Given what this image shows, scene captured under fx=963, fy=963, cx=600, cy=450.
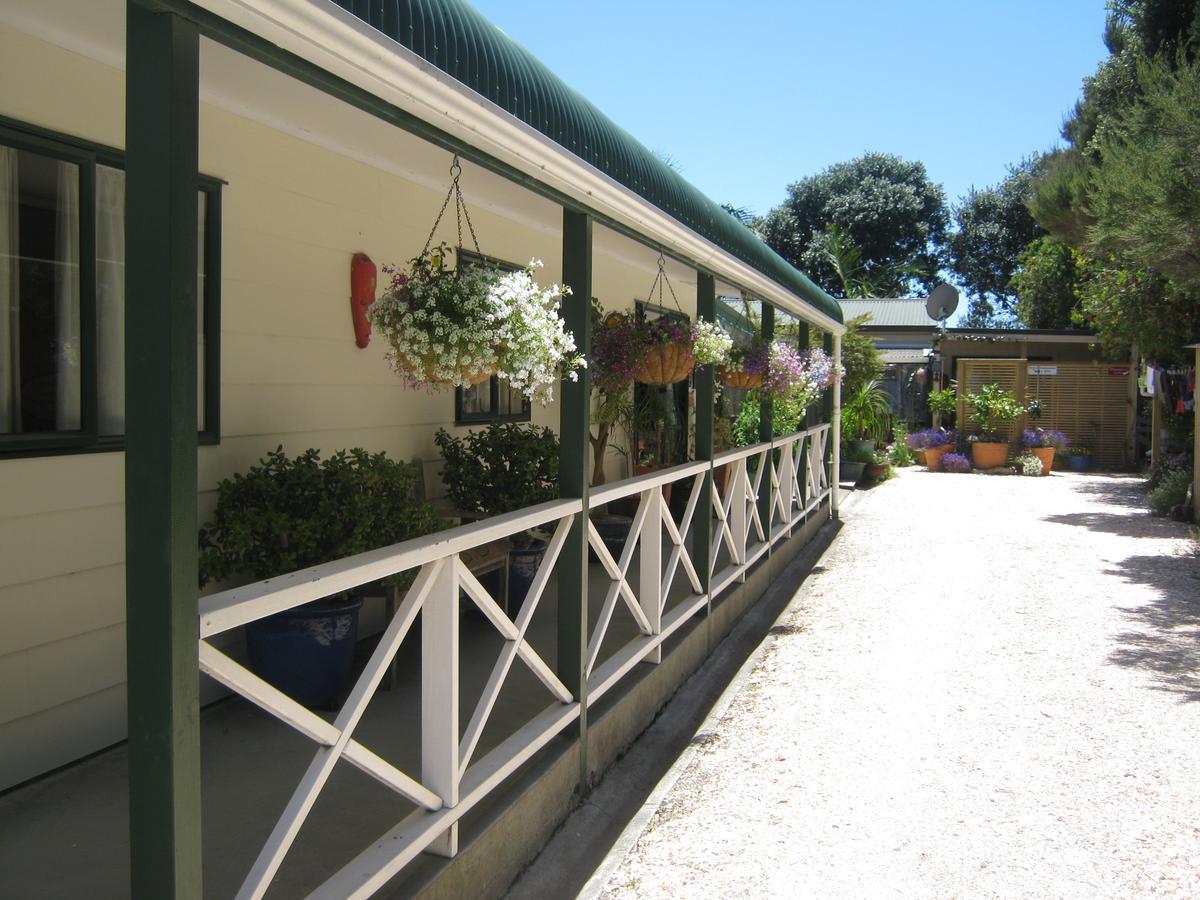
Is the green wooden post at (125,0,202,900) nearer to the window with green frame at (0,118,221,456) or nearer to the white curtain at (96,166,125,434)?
the window with green frame at (0,118,221,456)

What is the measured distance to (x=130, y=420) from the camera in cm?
180

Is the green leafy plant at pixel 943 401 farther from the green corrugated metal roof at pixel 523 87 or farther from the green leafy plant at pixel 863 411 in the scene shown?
the green corrugated metal roof at pixel 523 87

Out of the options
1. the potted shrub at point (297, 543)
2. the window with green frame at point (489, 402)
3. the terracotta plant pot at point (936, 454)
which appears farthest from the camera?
the terracotta plant pot at point (936, 454)

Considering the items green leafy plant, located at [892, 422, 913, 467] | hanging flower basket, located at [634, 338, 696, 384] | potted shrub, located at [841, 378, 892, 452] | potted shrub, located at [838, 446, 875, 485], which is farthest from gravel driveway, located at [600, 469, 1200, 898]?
green leafy plant, located at [892, 422, 913, 467]

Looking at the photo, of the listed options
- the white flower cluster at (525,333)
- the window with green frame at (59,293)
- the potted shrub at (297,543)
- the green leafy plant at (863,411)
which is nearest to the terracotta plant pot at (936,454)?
the green leafy plant at (863,411)

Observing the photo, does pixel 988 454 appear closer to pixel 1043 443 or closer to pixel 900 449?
pixel 1043 443

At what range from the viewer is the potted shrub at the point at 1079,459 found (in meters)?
18.3

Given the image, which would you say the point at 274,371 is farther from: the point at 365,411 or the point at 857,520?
the point at 857,520

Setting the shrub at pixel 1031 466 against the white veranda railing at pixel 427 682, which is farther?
the shrub at pixel 1031 466

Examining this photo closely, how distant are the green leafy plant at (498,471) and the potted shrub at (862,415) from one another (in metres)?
11.3

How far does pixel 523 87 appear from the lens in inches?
114

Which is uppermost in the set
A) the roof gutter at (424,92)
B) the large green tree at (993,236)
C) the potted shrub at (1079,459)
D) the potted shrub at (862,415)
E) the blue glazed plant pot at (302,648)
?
the large green tree at (993,236)

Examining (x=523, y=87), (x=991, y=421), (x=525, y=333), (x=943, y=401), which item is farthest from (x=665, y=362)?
(x=943, y=401)

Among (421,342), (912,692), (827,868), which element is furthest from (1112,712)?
(421,342)
